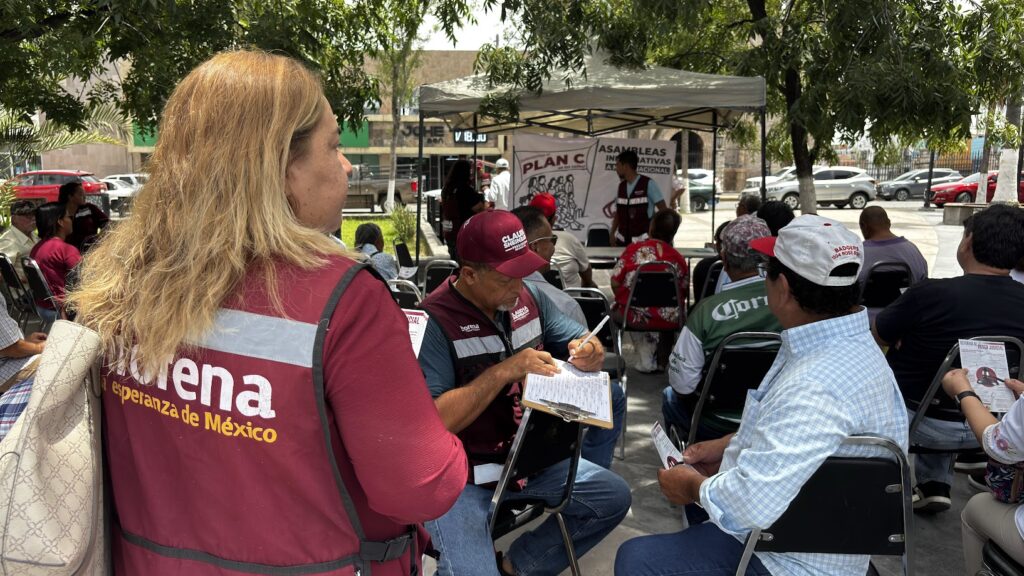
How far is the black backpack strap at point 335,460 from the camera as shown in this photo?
1.14 meters

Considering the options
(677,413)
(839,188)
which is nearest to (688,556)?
(677,413)

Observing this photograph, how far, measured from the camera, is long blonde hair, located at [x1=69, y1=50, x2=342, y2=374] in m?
1.18

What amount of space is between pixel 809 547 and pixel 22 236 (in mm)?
8512

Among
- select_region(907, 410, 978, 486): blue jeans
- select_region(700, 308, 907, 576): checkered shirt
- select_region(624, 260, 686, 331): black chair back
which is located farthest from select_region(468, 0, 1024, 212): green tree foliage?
select_region(700, 308, 907, 576): checkered shirt

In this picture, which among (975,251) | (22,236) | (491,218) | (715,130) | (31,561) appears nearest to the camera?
(31,561)

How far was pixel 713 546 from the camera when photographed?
86.6 inches

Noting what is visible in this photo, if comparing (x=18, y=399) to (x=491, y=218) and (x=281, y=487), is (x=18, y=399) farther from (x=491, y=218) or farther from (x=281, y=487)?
(x=491, y=218)

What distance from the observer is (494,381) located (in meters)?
2.22

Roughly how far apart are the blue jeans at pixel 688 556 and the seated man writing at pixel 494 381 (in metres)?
0.44

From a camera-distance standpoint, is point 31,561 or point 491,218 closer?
point 31,561

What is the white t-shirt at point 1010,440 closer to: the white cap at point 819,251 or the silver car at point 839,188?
the white cap at point 819,251

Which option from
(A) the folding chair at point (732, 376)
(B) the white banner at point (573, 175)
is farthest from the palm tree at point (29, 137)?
(A) the folding chair at point (732, 376)

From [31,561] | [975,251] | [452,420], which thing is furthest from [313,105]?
[975,251]

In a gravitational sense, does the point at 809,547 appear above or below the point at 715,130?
below
